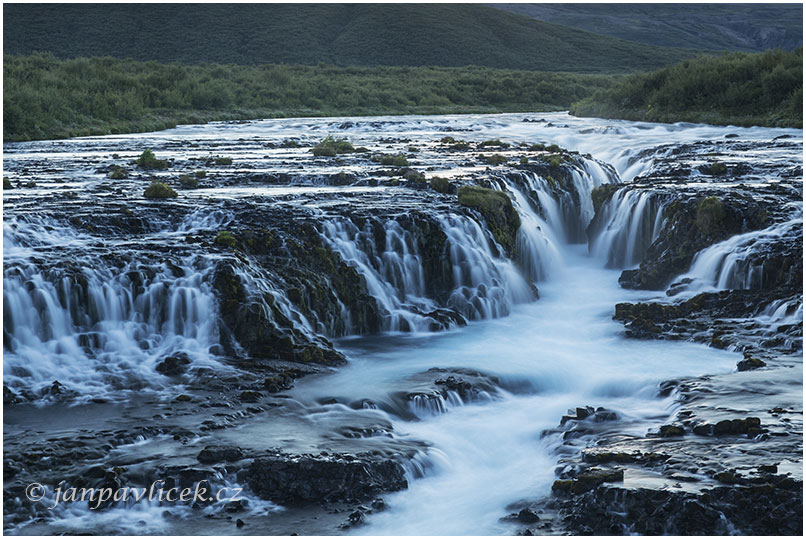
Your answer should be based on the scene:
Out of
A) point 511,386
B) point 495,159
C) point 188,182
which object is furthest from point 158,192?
point 495,159

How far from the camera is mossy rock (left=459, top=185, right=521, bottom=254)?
1897cm

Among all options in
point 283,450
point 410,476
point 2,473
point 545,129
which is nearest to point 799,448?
point 410,476

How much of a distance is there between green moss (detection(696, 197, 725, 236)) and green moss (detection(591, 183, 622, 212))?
3.98m

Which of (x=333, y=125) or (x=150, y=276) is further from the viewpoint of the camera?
(x=333, y=125)

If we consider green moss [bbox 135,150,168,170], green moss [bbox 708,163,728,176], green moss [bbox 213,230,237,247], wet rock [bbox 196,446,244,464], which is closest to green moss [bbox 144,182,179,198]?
green moss [bbox 213,230,237,247]

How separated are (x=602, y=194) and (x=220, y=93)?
37732 mm

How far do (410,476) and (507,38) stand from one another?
125728 millimetres

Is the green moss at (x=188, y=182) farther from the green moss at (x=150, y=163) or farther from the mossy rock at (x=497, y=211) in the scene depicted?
the mossy rock at (x=497, y=211)

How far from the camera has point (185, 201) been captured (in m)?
18.5

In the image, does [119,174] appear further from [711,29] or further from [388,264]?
[711,29]

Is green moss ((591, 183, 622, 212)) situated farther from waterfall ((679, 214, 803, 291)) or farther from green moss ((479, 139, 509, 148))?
green moss ((479, 139, 509, 148))

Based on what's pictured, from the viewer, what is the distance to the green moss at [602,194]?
2242 centimetres

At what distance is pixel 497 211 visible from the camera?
19.2 m

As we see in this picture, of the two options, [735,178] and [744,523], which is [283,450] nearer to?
[744,523]
